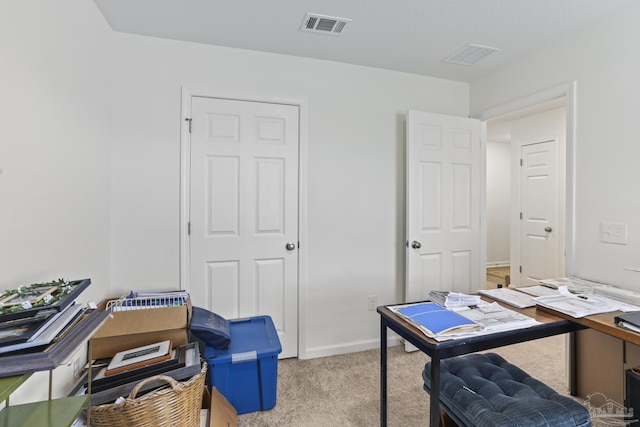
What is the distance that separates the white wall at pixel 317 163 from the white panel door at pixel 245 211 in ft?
0.42

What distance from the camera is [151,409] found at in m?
1.34

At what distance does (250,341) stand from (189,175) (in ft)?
4.16

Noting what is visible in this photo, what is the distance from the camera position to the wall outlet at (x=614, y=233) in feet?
6.18

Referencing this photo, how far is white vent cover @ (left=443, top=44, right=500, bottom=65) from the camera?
2369 millimetres

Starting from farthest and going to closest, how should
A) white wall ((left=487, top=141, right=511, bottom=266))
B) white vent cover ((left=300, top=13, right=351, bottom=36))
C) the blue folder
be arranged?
white wall ((left=487, top=141, right=511, bottom=266)) < white vent cover ((left=300, top=13, right=351, bottom=36)) < the blue folder

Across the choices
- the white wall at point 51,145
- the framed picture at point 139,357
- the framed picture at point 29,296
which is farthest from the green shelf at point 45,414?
the framed picture at point 139,357

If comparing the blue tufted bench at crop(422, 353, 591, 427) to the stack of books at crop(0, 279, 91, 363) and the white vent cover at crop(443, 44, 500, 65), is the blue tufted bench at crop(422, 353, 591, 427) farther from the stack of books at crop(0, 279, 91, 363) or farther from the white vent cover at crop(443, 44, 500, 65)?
the white vent cover at crop(443, 44, 500, 65)

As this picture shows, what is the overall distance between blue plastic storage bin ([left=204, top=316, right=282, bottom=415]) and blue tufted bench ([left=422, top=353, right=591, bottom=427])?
0.95 metres

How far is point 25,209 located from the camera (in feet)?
4.16

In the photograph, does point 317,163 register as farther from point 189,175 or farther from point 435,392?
point 435,392

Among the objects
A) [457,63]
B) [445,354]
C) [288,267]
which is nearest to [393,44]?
[457,63]

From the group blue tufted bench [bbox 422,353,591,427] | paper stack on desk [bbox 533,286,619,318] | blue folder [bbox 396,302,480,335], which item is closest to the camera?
blue tufted bench [bbox 422,353,591,427]

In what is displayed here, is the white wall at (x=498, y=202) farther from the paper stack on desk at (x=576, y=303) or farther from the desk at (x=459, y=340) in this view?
the desk at (x=459, y=340)

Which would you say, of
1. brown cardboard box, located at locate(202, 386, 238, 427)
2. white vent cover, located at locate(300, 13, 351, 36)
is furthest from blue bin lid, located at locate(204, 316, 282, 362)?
white vent cover, located at locate(300, 13, 351, 36)
